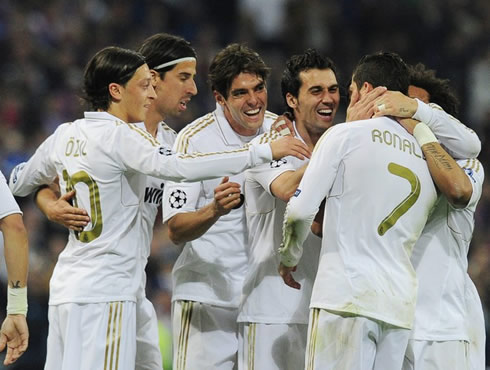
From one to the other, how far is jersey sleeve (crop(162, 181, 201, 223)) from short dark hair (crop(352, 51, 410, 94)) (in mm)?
1198

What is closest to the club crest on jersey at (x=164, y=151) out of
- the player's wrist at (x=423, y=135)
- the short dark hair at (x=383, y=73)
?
the short dark hair at (x=383, y=73)

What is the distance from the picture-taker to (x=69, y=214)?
5.38 metres

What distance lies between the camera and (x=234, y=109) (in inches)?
237

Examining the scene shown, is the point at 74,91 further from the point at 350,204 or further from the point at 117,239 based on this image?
the point at 350,204

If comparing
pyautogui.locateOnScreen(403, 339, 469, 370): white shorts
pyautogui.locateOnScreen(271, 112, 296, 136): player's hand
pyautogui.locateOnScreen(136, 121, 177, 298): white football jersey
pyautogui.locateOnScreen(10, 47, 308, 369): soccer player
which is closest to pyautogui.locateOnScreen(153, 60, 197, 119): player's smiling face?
pyautogui.locateOnScreen(136, 121, 177, 298): white football jersey

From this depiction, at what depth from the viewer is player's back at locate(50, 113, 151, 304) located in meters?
5.29

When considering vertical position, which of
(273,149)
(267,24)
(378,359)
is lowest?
(378,359)

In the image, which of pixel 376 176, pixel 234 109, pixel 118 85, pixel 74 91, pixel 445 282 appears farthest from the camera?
pixel 74 91

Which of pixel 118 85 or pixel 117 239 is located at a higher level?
pixel 118 85

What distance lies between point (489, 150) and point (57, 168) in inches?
341

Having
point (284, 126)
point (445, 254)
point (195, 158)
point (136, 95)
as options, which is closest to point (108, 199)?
point (195, 158)

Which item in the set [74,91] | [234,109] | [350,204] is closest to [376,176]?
[350,204]

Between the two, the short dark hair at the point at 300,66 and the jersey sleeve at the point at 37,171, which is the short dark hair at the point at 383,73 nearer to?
the short dark hair at the point at 300,66

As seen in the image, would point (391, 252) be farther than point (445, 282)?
No
